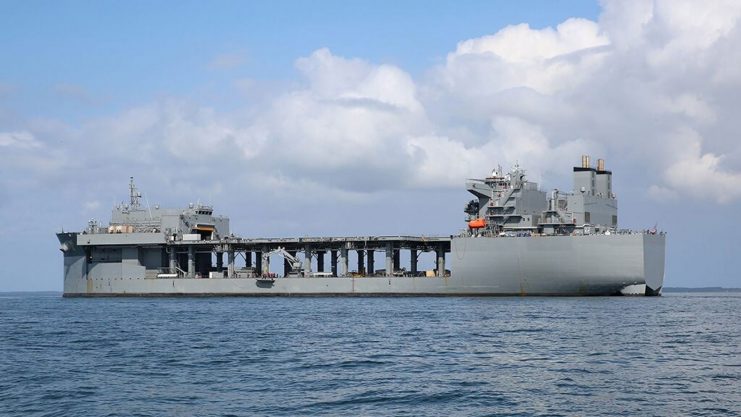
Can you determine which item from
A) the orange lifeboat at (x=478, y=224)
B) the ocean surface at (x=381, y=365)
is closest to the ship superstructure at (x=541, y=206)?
the orange lifeboat at (x=478, y=224)

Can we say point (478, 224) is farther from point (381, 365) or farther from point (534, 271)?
point (381, 365)

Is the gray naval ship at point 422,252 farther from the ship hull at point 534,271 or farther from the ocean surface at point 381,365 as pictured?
the ocean surface at point 381,365

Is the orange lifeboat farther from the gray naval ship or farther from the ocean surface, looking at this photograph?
the ocean surface

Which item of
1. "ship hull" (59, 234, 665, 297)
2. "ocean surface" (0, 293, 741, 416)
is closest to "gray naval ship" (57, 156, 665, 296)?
"ship hull" (59, 234, 665, 297)

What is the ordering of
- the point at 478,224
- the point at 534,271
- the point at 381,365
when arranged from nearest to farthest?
1. the point at 381,365
2. the point at 534,271
3. the point at 478,224

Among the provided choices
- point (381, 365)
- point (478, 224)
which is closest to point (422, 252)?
point (478, 224)

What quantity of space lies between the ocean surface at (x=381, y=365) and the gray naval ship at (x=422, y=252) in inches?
605

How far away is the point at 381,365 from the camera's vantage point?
115ft

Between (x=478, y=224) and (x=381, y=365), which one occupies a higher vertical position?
(x=478, y=224)

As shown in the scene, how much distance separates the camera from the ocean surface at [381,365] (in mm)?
27125

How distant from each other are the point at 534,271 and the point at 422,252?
17034 mm

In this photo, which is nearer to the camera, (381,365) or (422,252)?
(381,365)

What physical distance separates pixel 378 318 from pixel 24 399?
101ft

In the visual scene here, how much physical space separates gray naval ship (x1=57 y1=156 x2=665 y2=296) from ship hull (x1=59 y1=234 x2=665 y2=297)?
90 mm
